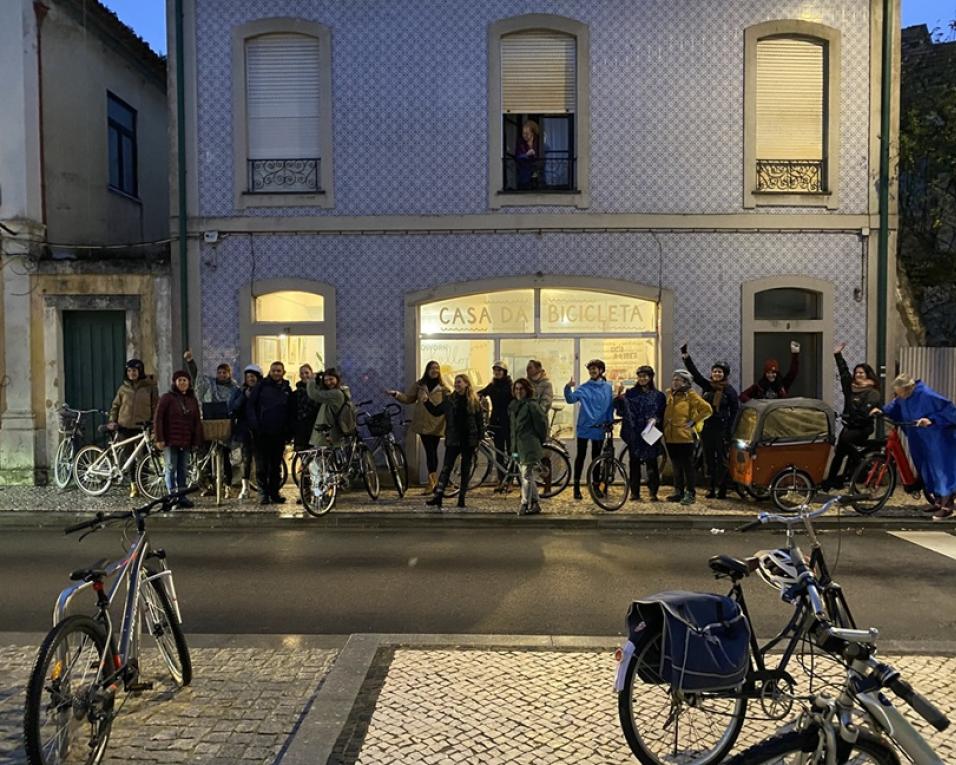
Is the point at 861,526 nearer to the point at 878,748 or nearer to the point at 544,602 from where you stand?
the point at 544,602

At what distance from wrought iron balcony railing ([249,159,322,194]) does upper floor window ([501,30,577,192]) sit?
287 cm

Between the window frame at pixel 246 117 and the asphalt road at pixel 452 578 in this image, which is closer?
the asphalt road at pixel 452 578

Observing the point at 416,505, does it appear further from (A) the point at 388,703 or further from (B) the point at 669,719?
(B) the point at 669,719

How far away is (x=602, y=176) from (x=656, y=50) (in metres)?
1.98

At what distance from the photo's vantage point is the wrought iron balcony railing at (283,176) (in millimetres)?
12047

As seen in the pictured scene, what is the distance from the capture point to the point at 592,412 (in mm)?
10625

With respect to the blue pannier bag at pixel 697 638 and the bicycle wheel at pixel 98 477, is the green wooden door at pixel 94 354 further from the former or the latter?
the blue pannier bag at pixel 697 638

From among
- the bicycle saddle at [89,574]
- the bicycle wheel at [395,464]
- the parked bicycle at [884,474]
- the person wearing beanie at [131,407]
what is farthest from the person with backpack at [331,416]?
the bicycle saddle at [89,574]

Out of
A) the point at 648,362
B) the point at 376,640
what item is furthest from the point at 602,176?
the point at 376,640

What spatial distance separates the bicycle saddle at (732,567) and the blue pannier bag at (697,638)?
23cm

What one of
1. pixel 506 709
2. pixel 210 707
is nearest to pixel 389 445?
pixel 210 707

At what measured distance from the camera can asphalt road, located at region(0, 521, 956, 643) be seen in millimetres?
5903

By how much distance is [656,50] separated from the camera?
11828mm

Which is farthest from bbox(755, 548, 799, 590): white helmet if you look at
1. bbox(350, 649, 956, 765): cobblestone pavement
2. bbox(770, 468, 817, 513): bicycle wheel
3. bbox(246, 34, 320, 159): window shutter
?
bbox(246, 34, 320, 159): window shutter
